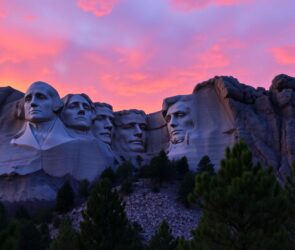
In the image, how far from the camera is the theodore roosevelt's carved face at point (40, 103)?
34.8 m

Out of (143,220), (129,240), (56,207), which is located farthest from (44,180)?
(129,240)

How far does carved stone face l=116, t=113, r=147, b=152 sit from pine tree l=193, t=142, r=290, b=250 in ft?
84.2

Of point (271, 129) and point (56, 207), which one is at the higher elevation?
point (271, 129)

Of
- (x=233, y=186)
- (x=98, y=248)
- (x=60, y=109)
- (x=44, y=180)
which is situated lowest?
(x=98, y=248)

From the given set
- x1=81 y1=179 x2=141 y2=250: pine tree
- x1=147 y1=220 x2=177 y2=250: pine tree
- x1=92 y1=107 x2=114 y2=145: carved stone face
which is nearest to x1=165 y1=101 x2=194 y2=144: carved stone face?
x1=92 y1=107 x2=114 y2=145: carved stone face

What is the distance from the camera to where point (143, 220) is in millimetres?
25906

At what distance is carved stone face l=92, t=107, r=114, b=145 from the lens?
3812cm

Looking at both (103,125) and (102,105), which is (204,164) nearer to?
(103,125)

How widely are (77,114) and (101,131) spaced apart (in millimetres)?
2496

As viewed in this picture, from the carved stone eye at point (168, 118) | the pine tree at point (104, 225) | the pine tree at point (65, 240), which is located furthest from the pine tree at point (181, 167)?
the pine tree at point (104, 225)

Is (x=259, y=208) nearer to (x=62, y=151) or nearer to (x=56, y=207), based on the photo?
(x=56, y=207)

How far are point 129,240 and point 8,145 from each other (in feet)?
63.7

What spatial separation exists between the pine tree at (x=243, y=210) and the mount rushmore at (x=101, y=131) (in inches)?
710

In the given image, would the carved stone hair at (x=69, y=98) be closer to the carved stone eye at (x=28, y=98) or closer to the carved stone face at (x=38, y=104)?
the carved stone face at (x=38, y=104)
